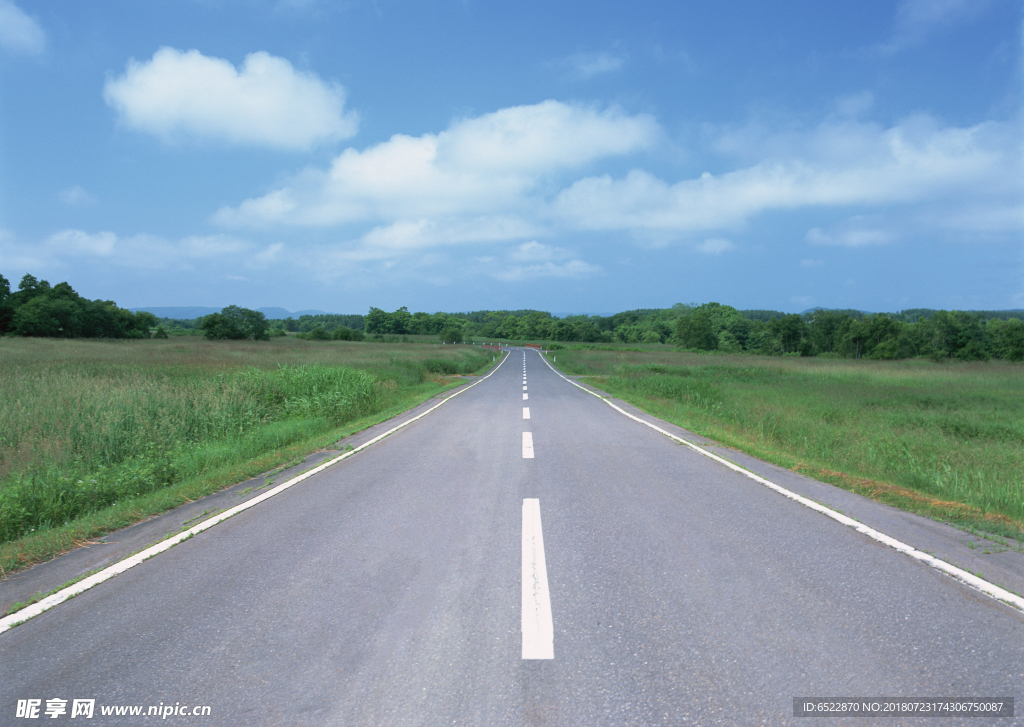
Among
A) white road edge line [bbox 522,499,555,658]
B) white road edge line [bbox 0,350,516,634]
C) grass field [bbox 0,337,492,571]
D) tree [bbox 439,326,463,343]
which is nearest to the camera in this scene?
white road edge line [bbox 522,499,555,658]

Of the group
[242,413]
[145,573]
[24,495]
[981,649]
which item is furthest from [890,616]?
[242,413]

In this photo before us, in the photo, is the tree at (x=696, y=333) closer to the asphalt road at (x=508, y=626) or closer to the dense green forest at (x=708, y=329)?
the dense green forest at (x=708, y=329)

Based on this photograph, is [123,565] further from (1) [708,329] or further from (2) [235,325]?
(1) [708,329]

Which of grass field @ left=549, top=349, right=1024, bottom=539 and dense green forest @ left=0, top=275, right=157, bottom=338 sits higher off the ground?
dense green forest @ left=0, top=275, right=157, bottom=338

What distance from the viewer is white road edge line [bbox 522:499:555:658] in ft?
9.49

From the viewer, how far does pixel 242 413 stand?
40.0 ft

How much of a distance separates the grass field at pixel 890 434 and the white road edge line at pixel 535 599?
4607 millimetres

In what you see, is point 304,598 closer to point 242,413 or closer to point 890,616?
point 890,616

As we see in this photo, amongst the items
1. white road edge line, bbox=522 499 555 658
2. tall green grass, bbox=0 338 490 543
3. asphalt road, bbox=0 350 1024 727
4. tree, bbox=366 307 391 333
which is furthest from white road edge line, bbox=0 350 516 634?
tree, bbox=366 307 391 333

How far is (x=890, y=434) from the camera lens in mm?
12883

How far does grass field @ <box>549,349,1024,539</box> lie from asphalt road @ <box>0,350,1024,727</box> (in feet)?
9.21

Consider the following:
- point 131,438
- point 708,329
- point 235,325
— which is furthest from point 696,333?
point 131,438

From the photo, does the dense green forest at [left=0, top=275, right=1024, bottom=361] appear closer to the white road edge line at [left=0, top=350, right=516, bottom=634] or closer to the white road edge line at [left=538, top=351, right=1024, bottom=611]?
the white road edge line at [left=0, top=350, right=516, bottom=634]

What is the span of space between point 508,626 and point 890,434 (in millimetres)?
13804
